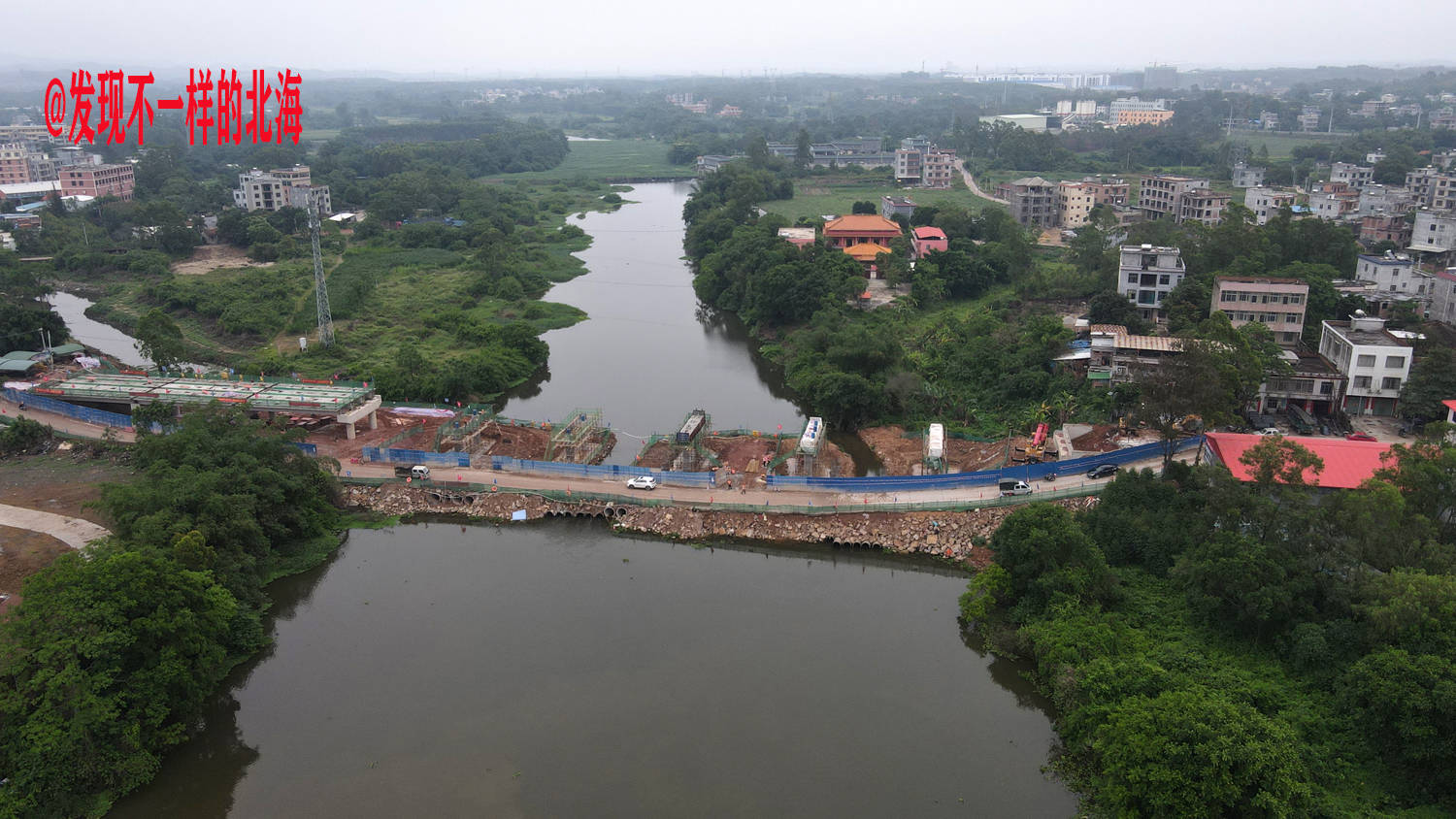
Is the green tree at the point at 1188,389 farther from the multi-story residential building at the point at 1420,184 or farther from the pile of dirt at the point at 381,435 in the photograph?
the multi-story residential building at the point at 1420,184

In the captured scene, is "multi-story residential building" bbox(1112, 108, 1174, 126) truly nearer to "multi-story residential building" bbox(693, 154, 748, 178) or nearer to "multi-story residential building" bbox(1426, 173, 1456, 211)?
"multi-story residential building" bbox(693, 154, 748, 178)

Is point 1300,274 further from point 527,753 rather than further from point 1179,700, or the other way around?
point 527,753

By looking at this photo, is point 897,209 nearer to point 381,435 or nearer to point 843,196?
point 843,196

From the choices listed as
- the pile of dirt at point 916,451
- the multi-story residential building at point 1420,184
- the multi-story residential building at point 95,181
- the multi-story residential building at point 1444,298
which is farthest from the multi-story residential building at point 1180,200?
the multi-story residential building at point 95,181

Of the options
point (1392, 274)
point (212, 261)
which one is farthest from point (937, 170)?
point (212, 261)

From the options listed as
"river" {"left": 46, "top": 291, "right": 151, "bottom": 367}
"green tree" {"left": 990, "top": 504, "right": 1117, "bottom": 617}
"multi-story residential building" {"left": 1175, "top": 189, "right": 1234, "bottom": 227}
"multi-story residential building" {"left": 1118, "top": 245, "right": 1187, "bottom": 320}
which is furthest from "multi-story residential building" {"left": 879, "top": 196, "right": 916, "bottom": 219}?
"green tree" {"left": 990, "top": 504, "right": 1117, "bottom": 617}

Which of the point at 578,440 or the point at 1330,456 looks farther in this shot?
the point at 578,440

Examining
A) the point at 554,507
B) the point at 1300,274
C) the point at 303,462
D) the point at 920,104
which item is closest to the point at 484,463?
the point at 554,507

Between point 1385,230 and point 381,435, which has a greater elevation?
point 1385,230
